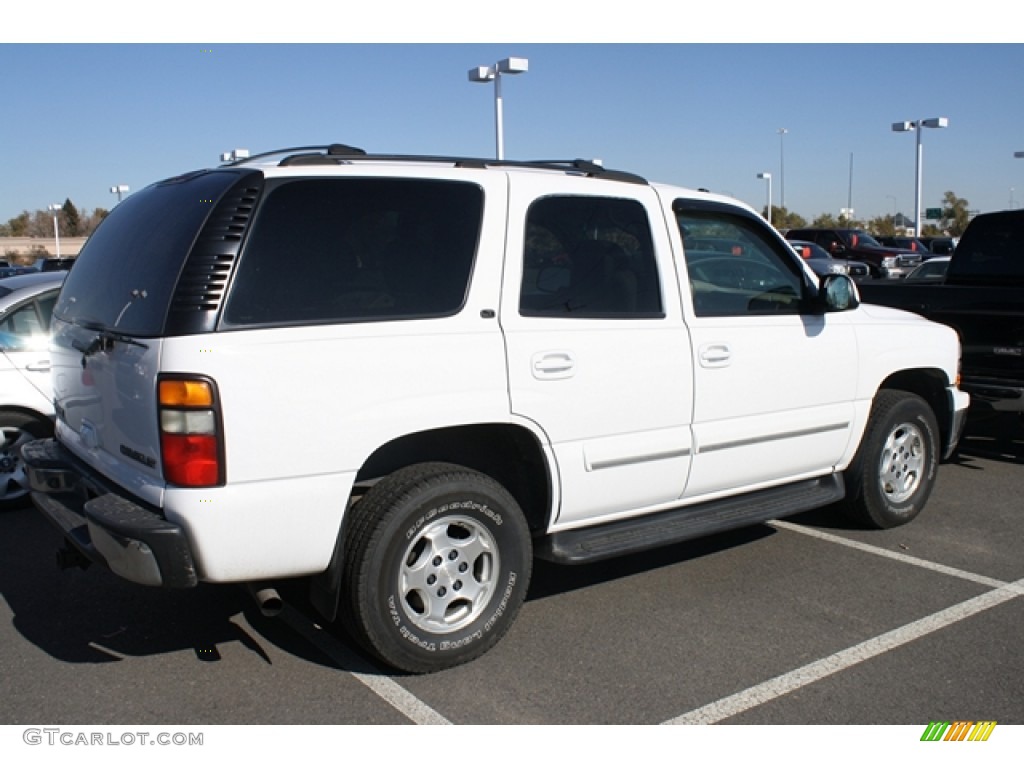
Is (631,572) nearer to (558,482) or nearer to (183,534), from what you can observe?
(558,482)

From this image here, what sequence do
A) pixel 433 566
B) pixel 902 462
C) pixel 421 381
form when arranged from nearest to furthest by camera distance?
pixel 421 381, pixel 433 566, pixel 902 462

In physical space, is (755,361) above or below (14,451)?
above

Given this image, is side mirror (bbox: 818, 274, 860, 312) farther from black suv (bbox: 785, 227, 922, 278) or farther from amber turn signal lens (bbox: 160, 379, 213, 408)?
black suv (bbox: 785, 227, 922, 278)

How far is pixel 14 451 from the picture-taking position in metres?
6.65

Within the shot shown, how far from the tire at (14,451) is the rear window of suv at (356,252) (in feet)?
12.5

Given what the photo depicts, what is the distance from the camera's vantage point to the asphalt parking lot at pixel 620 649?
149 inches

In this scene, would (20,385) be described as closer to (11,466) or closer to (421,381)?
(11,466)

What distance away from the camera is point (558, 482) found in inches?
170

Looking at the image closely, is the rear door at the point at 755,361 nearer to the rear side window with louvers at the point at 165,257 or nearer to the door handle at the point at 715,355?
the door handle at the point at 715,355

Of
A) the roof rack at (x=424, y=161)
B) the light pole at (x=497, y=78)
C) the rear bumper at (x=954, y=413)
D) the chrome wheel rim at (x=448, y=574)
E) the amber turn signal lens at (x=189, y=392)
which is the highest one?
the light pole at (x=497, y=78)

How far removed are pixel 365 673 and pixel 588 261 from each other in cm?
204

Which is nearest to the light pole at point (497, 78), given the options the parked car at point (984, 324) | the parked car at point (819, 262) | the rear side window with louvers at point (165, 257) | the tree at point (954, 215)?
the parked car at point (819, 262)

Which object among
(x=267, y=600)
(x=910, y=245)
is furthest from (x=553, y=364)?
(x=910, y=245)

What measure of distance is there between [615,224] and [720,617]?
1915mm
